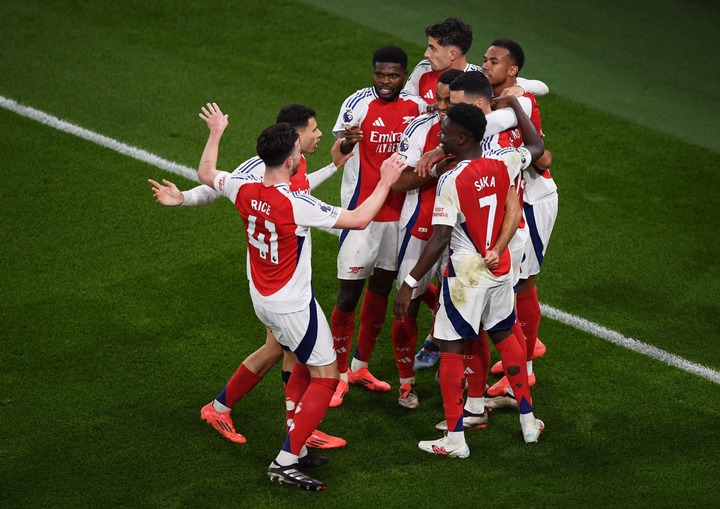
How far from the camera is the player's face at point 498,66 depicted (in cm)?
662

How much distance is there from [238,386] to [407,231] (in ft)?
4.80

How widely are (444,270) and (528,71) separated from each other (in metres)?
5.97

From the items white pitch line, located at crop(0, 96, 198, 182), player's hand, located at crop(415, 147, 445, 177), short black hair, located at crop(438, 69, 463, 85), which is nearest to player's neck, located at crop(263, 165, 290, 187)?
player's hand, located at crop(415, 147, 445, 177)

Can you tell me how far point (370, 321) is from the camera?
685 centimetres

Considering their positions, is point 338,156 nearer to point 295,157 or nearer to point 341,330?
point 295,157

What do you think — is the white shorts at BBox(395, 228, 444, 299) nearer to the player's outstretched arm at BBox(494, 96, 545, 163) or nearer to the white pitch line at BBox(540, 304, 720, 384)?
the player's outstretched arm at BBox(494, 96, 545, 163)

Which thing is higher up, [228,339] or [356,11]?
[356,11]

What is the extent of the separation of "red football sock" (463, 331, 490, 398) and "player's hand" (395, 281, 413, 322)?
2.25 ft

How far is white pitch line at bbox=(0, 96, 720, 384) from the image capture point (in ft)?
23.6

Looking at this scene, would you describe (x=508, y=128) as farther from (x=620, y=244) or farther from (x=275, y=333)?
(x=620, y=244)

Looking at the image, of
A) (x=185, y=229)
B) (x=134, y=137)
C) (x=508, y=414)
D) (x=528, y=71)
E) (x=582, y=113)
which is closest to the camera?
(x=508, y=414)

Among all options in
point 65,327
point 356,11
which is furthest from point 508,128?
point 356,11

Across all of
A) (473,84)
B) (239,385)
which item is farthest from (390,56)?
(239,385)

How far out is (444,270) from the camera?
6.15 metres
